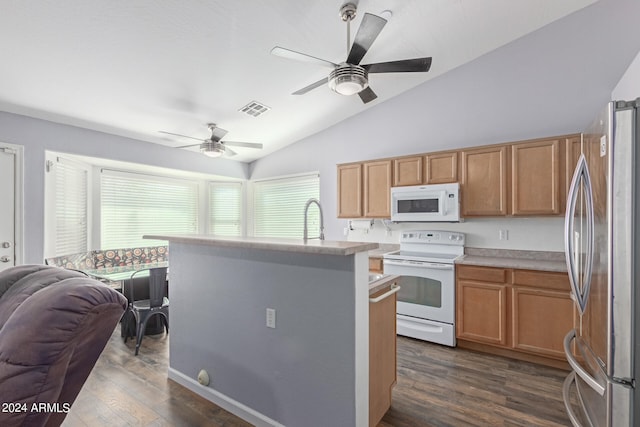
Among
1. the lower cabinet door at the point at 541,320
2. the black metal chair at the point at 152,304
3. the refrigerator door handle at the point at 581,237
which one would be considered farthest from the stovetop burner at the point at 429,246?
the black metal chair at the point at 152,304

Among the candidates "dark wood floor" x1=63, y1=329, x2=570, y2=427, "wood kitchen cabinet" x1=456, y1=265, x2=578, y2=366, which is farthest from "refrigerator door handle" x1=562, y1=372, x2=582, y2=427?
"wood kitchen cabinet" x1=456, y1=265, x2=578, y2=366

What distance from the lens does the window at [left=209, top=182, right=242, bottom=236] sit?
236 inches

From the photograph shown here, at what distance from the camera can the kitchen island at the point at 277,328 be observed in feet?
5.38

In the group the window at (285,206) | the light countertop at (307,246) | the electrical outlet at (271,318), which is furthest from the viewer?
the window at (285,206)

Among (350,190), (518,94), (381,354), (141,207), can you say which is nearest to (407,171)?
(350,190)

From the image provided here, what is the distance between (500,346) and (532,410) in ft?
2.94

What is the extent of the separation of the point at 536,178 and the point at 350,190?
2.23 metres

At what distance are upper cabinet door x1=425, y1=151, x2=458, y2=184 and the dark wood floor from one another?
6.42ft

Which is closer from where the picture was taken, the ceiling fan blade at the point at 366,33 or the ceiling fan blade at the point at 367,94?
the ceiling fan blade at the point at 366,33

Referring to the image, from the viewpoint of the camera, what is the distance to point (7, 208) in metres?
3.15

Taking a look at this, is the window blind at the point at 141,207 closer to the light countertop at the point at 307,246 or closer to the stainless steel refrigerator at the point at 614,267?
the light countertop at the point at 307,246

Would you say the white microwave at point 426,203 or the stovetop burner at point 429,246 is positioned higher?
the white microwave at point 426,203

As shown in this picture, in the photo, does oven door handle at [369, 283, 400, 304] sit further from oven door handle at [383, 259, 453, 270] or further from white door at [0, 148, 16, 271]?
white door at [0, 148, 16, 271]

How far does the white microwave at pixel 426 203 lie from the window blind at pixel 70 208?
4.26 metres
